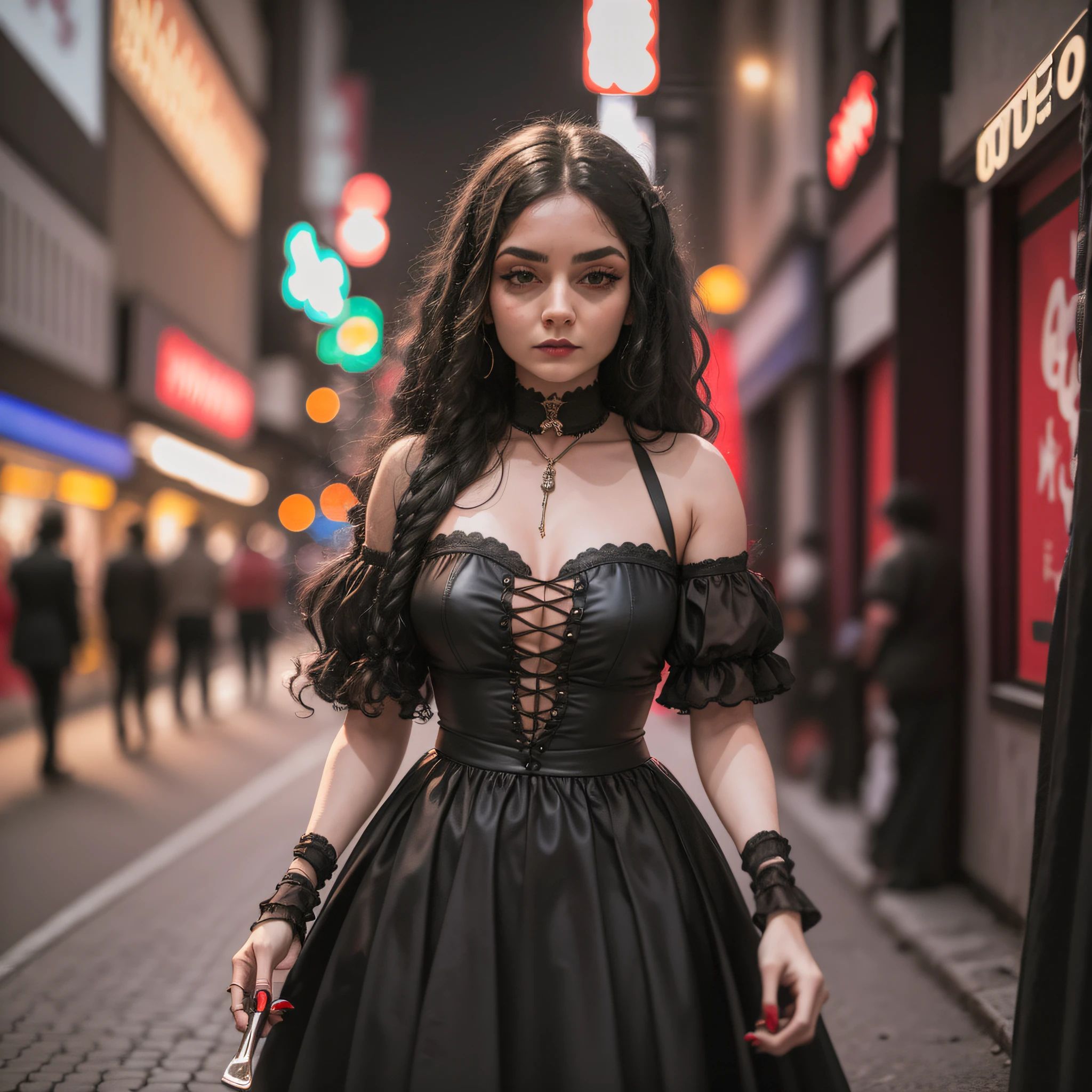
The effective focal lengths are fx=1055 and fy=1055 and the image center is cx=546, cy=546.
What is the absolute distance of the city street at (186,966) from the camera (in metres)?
2.80

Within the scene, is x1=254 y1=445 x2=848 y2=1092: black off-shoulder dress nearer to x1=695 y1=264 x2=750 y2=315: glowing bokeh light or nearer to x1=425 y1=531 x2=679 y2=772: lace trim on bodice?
x1=425 y1=531 x2=679 y2=772: lace trim on bodice

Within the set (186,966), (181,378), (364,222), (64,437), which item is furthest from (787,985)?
(181,378)

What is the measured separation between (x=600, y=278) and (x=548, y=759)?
0.75 m

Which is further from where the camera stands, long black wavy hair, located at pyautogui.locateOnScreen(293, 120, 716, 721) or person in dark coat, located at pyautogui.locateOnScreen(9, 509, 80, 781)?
person in dark coat, located at pyautogui.locateOnScreen(9, 509, 80, 781)

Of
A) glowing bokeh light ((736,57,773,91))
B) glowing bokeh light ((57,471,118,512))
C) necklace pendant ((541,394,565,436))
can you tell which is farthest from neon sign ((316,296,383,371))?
necklace pendant ((541,394,565,436))

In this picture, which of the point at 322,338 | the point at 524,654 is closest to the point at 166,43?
the point at 322,338

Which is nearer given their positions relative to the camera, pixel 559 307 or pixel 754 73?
pixel 559 307

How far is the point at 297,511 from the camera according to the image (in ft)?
119

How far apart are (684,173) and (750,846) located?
17.8 ft

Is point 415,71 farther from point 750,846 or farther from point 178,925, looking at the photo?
point 178,925

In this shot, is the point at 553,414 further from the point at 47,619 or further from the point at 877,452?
the point at 877,452

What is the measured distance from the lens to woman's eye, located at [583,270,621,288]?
5.39 feet

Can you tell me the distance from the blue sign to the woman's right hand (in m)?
6.62

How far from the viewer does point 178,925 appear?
13.3 feet
